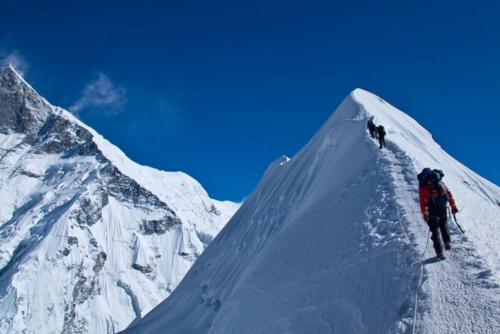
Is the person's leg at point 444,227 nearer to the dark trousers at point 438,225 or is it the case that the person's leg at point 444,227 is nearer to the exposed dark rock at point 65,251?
the dark trousers at point 438,225

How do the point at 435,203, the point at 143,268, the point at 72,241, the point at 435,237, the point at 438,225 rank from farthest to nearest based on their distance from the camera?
the point at 143,268
the point at 72,241
the point at 435,203
the point at 438,225
the point at 435,237

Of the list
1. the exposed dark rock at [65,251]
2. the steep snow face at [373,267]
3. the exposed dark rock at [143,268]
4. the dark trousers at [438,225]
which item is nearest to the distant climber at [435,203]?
the dark trousers at [438,225]

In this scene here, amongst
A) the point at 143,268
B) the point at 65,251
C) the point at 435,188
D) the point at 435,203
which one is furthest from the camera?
the point at 143,268

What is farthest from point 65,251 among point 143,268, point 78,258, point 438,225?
point 438,225

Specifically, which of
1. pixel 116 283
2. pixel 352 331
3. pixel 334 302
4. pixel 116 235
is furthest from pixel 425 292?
pixel 116 235

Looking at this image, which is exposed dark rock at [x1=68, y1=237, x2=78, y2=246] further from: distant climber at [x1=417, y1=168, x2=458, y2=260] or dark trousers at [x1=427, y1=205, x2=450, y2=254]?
dark trousers at [x1=427, y1=205, x2=450, y2=254]

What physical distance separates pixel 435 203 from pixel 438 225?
37 centimetres

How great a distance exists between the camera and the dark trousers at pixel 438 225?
5.71m

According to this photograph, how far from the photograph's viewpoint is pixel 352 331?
5.53 metres

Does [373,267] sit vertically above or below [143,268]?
below

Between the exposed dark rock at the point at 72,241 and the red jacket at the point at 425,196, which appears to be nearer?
the red jacket at the point at 425,196

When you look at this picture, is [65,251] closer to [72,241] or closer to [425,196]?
[72,241]

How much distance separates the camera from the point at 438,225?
5.90 metres

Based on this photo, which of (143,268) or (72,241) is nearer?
(72,241)
